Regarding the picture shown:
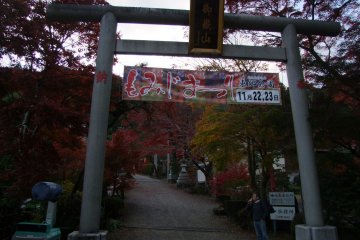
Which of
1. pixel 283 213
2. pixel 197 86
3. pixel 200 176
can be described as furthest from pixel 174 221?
pixel 200 176

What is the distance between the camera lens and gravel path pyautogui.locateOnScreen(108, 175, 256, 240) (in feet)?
46.4

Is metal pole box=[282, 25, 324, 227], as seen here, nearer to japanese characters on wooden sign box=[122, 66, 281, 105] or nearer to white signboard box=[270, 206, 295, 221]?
japanese characters on wooden sign box=[122, 66, 281, 105]

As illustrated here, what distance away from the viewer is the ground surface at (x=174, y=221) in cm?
1412

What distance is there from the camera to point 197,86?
9914 mm

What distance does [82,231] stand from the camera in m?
8.19

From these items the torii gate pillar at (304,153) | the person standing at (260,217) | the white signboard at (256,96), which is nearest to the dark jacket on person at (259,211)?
the person standing at (260,217)

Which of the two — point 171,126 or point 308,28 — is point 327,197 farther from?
point 171,126

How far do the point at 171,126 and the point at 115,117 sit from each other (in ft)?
28.0

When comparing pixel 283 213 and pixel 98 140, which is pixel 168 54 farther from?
pixel 283 213

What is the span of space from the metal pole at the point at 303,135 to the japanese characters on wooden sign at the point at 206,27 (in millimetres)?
1982

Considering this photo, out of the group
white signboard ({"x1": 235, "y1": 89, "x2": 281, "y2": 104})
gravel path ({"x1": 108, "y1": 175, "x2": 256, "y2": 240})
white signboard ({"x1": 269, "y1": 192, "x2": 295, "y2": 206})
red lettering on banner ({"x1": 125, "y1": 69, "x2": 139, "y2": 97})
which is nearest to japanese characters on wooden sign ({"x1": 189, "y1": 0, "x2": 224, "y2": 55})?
white signboard ({"x1": 235, "y1": 89, "x2": 281, "y2": 104})

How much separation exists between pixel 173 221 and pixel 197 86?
370 inches

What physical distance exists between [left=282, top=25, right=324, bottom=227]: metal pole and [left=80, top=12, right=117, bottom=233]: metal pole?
489 cm

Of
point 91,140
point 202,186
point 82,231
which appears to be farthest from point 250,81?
point 202,186
